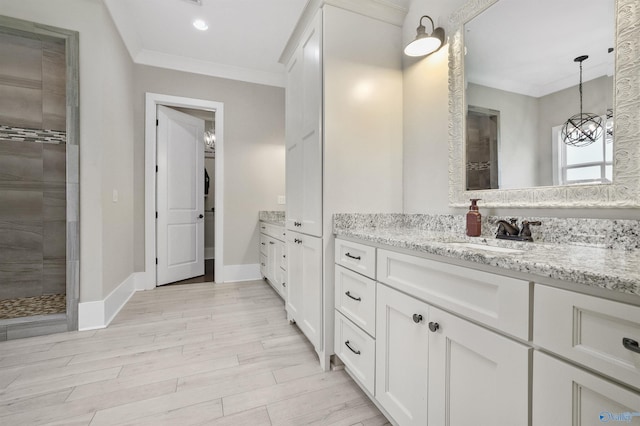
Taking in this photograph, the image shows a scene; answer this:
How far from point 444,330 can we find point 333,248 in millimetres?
878

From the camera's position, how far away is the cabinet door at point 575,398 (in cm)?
54

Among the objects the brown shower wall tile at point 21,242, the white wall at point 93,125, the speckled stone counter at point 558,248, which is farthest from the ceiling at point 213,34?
the speckled stone counter at point 558,248

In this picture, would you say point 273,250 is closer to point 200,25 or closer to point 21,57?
point 200,25

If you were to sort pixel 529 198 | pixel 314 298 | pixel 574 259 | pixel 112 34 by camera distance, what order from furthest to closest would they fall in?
pixel 112 34 → pixel 314 298 → pixel 529 198 → pixel 574 259

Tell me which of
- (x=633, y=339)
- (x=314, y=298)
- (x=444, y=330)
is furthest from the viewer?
(x=314, y=298)

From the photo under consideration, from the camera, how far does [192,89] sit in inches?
137

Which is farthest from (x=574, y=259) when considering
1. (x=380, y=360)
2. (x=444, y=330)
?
(x=380, y=360)

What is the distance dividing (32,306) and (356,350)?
9.42 ft

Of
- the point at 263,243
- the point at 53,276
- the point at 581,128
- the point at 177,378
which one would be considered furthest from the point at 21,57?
the point at 581,128

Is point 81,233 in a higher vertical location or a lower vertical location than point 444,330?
higher

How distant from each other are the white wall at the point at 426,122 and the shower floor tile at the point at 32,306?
2.96 m

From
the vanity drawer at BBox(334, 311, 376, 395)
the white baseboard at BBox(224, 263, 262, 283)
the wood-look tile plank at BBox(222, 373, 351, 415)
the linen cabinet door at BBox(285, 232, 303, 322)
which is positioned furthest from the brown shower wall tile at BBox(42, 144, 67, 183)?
the vanity drawer at BBox(334, 311, 376, 395)

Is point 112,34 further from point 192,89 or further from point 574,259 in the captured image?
point 574,259

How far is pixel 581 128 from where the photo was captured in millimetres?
1074
